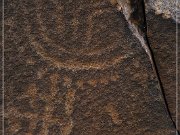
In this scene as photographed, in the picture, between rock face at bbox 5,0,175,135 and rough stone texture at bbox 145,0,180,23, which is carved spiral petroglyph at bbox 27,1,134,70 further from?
rough stone texture at bbox 145,0,180,23

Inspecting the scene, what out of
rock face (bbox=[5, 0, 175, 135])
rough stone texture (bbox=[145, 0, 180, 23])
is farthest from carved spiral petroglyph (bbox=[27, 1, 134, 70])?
rough stone texture (bbox=[145, 0, 180, 23])

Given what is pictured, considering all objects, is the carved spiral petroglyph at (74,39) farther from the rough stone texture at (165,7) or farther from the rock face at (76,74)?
the rough stone texture at (165,7)

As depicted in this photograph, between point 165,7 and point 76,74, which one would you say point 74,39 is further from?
point 165,7

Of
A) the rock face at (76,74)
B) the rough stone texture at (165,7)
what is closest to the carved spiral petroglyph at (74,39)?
the rock face at (76,74)

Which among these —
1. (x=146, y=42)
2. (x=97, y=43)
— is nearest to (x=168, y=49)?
(x=146, y=42)

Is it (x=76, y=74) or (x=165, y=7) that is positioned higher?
(x=165, y=7)

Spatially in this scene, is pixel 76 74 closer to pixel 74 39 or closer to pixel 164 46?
pixel 74 39

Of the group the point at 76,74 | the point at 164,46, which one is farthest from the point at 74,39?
the point at 164,46
